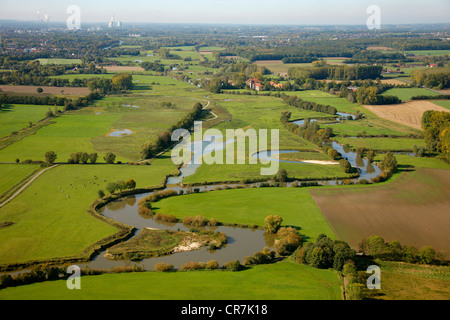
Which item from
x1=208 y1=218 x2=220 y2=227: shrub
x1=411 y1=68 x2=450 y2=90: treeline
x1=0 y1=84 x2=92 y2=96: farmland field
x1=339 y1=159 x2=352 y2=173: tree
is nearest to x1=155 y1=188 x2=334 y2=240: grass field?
x1=208 y1=218 x2=220 y2=227: shrub

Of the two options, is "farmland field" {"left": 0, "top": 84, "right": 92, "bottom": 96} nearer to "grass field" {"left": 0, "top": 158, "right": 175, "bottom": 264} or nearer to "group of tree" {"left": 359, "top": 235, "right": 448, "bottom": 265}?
"grass field" {"left": 0, "top": 158, "right": 175, "bottom": 264}

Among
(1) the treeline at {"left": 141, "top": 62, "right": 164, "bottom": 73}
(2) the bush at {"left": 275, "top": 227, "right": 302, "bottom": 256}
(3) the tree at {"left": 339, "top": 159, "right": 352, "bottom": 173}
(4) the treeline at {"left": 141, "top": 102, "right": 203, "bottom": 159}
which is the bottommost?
(2) the bush at {"left": 275, "top": 227, "right": 302, "bottom": 256}

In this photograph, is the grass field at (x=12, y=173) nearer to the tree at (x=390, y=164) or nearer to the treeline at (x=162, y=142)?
the treeline at (x=162, y=142)

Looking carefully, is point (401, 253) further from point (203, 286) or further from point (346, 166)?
point (346, 166)

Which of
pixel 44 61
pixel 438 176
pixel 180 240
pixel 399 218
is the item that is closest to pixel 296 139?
pixel 438 176

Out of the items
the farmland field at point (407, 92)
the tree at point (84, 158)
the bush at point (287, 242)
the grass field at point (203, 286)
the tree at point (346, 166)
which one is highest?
the farmland field at point (407, 92)

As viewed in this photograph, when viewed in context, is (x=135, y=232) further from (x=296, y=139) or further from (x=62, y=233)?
(x=296, y=139)

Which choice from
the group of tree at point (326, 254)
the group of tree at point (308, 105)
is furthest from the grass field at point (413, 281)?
the group of tree at point (308, 105)
